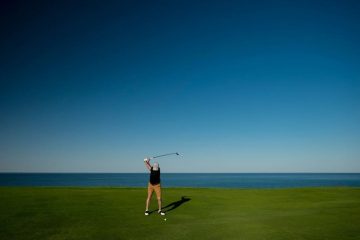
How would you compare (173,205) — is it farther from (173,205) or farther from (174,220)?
(174,220)

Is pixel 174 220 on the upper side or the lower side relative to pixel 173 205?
lower

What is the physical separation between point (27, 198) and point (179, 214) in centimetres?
1120

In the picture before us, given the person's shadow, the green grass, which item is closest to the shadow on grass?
the person's shadow

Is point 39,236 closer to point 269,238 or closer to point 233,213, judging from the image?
point 269,238

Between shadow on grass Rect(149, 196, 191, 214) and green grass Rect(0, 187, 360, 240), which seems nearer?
green grass Rect(0, 187, 360, 240)

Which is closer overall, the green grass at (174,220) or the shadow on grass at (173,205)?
the green grass at (174,220)

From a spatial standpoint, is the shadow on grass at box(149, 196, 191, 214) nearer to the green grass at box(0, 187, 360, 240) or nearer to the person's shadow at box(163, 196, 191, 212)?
the person's shadow at box(163, 196, 191, 212)

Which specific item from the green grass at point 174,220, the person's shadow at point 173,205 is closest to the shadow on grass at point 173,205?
the person's shadow at point 173,205

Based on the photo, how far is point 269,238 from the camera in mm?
10641

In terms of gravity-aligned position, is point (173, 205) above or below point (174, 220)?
above

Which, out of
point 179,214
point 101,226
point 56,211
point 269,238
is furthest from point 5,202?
point 269,238

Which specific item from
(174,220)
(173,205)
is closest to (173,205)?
(173,205)

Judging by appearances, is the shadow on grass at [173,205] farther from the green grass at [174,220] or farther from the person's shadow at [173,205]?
the green grass at [174,220]

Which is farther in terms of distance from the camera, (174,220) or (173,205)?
(173,205)
